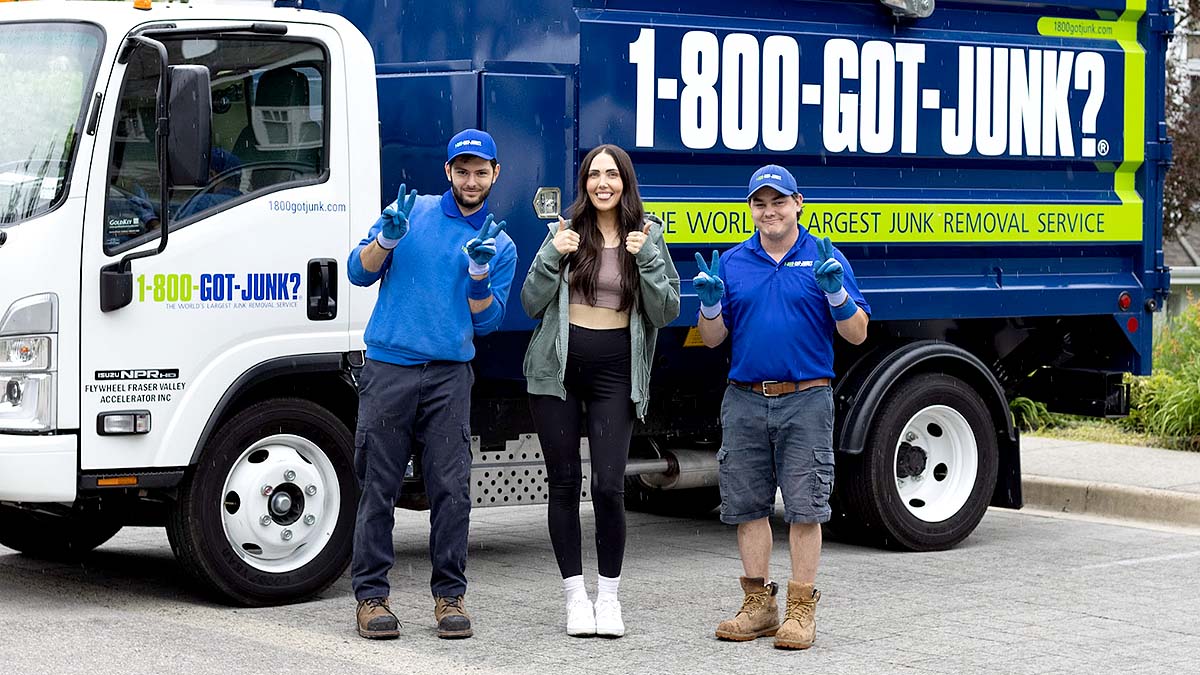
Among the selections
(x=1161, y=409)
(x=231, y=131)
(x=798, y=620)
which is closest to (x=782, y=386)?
(x=798, y=620)

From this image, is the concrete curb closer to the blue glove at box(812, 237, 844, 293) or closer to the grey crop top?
the blue glove at box(812, 237, 844, 293)

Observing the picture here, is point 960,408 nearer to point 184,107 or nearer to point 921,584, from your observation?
point 921,584

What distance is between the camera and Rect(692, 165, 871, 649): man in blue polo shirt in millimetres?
6863

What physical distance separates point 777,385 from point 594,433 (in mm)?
710

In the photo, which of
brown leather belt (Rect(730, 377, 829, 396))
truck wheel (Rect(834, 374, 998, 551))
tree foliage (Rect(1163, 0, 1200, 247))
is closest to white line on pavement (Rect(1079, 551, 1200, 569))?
truck wheel (Rect(834, 374, 998, 551))

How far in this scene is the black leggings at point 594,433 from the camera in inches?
272

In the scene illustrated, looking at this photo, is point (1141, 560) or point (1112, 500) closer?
point (1141, 560)

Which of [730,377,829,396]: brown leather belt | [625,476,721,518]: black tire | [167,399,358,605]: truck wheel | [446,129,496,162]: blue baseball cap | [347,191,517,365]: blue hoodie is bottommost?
[625,476,721,518]: black tire

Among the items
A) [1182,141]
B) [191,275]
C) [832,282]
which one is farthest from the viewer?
[1182,141]

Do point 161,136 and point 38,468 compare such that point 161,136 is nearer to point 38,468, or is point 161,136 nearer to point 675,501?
point 38,468

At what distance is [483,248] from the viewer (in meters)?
6.59

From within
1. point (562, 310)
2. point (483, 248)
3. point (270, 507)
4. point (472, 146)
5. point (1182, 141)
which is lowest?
point (270, 507)

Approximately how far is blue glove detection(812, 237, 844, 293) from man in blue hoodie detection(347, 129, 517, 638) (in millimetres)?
1173

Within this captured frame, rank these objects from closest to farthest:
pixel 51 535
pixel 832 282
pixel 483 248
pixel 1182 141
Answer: pixel 483 248 → pixel 832 282 → pixel 51 535 → pixel 1182 141
